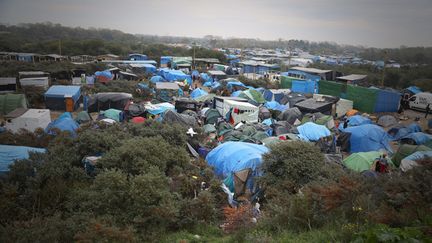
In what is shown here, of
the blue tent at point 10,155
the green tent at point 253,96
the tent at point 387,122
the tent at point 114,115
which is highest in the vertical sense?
the green tent at point 253,96

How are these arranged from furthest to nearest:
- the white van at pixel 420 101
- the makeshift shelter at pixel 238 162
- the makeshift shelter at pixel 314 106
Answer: the white van at pixel 420 101 < the makeshift shelter at pixel 314 106 < the makeshift shelter at pixel 238 162

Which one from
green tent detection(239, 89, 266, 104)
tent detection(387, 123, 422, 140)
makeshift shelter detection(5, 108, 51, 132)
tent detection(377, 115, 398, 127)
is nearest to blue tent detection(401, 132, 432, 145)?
tent detection(387, 123, 422, 140)

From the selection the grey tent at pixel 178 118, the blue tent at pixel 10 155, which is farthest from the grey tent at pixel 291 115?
the blue tent at pixel 10 155

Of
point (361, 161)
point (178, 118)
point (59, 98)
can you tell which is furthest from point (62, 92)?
point (361, 161)

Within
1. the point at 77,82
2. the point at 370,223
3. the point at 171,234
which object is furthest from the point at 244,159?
the point at 77,82

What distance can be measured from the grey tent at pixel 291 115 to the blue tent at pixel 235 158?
768 cm

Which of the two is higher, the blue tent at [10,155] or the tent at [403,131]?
the blue tent at [10,155]

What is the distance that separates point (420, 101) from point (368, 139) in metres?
13.0

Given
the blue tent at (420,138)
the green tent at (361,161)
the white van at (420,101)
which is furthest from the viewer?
the white van at (420,101)

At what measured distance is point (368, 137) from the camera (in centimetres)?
1435

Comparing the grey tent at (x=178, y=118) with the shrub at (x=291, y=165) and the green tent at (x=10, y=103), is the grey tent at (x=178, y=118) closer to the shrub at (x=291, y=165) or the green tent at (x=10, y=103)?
the shrub at (x=291, y=165)

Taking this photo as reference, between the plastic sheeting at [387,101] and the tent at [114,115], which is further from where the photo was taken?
the plastic sheeting at [387,101]

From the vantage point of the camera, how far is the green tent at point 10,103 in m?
17.4

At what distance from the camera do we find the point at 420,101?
923 inches
